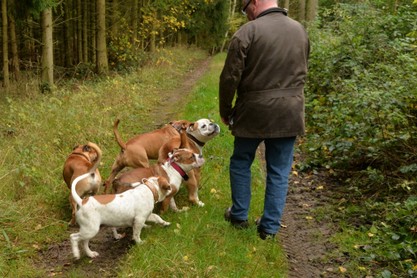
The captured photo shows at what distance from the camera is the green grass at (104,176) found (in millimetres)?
4168

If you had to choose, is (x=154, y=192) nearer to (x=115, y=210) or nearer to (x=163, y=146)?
(x=115, y=210)

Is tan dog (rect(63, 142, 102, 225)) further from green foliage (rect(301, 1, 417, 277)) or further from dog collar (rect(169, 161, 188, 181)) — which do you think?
green foliage (rect(301, 1, 417, 277))

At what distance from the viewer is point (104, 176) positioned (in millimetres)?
6586

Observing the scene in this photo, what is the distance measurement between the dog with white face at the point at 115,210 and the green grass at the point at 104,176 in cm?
28

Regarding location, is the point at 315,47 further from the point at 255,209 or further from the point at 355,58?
the point at 255,209

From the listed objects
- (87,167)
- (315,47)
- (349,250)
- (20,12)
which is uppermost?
(20,12)

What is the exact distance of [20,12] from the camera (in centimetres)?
1145

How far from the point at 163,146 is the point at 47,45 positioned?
7.92 metres

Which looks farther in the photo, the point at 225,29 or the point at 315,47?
the point at 225,29

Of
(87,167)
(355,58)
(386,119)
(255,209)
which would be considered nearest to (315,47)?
(355,58)

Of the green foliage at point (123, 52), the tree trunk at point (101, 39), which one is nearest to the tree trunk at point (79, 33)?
the green foliage at point (123, 52)

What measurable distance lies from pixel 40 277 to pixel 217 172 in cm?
330

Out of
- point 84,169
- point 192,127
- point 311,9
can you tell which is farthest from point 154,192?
point 311,9

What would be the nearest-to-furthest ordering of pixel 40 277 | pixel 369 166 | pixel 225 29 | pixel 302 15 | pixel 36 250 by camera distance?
pixel 40 277, pixel 36 250, pixel 369 166, pixel 302 15, pixel 225 29
